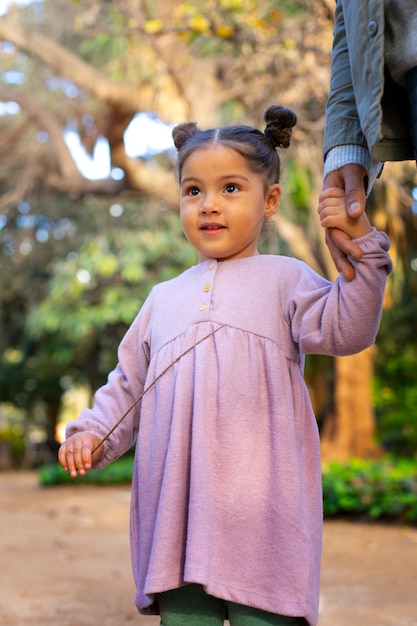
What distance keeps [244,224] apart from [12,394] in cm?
1898

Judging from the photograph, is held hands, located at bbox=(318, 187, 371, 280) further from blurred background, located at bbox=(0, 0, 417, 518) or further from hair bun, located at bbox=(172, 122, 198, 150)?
Result: blurred background, located at bbox=(0, 0, 417, 518)

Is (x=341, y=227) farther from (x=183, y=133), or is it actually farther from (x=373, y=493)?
(x=373, y=493)

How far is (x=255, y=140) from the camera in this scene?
2.25 metres

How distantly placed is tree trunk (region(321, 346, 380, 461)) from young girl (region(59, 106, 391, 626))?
27.0 feet

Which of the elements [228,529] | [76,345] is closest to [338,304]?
[228,529]

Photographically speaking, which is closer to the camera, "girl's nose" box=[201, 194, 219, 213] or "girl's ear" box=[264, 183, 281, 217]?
"girl's nose" box=[201, 194, 219, 213]

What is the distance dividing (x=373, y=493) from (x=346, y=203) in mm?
6063

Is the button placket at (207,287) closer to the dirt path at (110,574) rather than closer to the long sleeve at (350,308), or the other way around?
the long sleeve at (350,308)

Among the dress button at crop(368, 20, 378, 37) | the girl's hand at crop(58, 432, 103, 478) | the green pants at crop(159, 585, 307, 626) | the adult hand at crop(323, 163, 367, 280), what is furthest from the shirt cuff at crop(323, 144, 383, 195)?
the green pants at crop(159, 585, 307, 626)

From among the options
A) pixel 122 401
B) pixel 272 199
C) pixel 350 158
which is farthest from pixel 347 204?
pixel 122 401

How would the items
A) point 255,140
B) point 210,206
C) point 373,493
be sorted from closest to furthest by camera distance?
point 210,206
point 255,140
point 373,493

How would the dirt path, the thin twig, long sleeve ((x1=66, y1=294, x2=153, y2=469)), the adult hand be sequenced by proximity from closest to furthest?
the adult hand → the thin twig → long sleeve ((x1=66, y1=294, x2=153, y2=469)) → the dirt path

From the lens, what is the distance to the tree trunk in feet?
33.9

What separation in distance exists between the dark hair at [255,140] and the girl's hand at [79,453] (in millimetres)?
779
